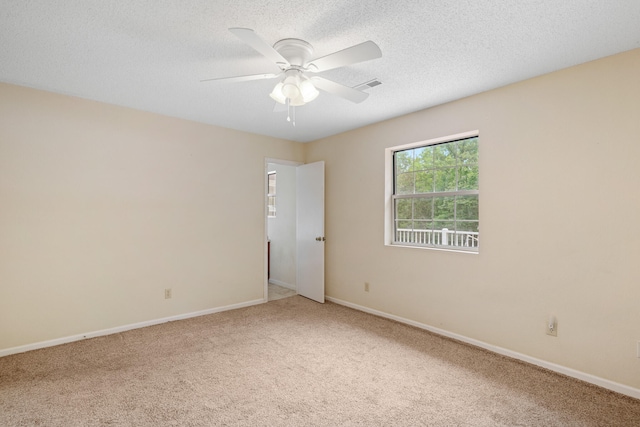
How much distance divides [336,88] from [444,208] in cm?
191

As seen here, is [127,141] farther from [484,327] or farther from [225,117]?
[484,327]

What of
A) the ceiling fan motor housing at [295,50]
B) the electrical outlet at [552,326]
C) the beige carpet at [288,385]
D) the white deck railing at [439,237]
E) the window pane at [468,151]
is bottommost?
the beige carpet at [288,385]

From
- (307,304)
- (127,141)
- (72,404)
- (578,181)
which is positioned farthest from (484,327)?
(127,141)

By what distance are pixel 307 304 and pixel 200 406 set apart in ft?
8.15

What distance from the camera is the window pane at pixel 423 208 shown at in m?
3.55

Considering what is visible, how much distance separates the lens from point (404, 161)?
12.6 ft

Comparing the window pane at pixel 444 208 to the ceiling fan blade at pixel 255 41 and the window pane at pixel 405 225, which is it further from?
the ceiling fan blade at pixel 255 41

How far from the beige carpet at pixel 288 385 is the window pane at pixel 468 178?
1556mm

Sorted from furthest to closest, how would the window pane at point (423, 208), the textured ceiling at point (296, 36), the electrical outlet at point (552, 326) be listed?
the window pane at point (423, 208), the electrical outlet at point (552, 326), the textured ceiling at point (296, 36)

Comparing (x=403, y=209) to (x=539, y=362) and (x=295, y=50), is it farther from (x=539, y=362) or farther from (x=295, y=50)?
(x=295, y=50)

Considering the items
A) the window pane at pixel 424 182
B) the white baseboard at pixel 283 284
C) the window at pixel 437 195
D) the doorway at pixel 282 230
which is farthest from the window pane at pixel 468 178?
the white baseboard at pixel 283 284

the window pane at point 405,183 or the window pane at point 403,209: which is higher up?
the window pane at point 405,183

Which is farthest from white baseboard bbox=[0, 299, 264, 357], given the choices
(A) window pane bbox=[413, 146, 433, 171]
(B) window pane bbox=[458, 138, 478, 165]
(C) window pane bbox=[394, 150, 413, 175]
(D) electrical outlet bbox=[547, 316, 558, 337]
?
(D) electrical outlet bbox=[547, 316, 558, 337]

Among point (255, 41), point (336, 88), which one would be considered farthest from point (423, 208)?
point (255, 41)
